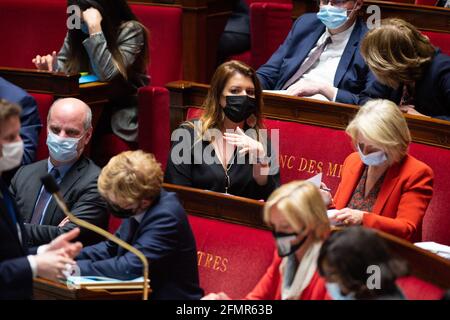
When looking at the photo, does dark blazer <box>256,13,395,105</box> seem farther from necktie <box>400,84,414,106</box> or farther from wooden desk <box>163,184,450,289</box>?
wooden desk <box>163,184,450,289</box>

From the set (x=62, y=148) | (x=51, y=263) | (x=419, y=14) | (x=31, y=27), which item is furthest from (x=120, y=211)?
(x=31, y=27)

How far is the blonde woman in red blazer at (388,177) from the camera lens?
116cm

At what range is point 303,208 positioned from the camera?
92 centimetres

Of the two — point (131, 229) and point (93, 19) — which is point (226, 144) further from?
point (93, 19)

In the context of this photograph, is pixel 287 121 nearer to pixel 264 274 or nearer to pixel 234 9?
pixel 264 274

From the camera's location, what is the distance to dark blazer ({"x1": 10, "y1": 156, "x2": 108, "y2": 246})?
124 centimetres

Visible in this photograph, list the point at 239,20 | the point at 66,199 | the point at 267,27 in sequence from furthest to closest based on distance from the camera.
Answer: the point at 239,20 → the point at 267,27 → the point at 66,199

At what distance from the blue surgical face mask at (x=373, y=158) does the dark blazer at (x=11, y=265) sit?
1.48 ft

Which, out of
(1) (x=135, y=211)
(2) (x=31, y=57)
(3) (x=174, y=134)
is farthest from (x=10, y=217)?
(2) (x=31, y=57)

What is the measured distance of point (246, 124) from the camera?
1353 mm

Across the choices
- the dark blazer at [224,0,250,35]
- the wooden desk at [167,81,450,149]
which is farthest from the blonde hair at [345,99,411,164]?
the dark blazer at [224,0,250,35]

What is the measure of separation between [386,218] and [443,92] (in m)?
0.29

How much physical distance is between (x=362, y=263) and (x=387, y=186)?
0.38 m

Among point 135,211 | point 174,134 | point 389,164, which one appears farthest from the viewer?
point 174,134
